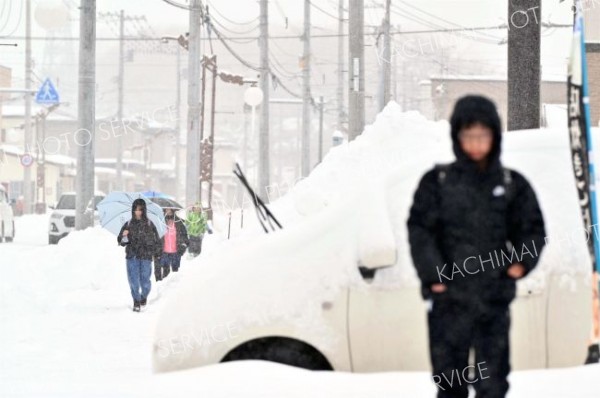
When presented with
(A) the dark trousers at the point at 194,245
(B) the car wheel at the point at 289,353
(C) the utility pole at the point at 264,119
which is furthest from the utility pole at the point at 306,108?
(B) the car wheel at the point at 289,353

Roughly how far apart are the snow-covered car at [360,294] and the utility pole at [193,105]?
17.1 meters

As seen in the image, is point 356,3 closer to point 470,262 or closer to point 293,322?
point 293,322

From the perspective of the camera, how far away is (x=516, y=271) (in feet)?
13.2

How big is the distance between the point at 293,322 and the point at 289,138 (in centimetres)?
12286

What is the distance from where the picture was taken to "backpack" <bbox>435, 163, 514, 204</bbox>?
13.2 feet

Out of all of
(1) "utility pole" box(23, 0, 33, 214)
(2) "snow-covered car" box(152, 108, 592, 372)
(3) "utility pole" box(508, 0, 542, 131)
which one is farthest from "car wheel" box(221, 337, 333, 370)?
(1) "utility pole" box(23, 0, 33, 214)

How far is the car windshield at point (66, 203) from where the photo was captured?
94.4ft

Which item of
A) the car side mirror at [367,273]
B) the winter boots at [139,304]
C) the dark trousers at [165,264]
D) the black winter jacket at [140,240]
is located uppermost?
the car side mirror at [367,273]

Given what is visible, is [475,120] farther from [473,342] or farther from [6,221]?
[6,221]

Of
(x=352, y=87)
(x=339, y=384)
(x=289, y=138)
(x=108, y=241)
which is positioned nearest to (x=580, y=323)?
(x=339, y=384)

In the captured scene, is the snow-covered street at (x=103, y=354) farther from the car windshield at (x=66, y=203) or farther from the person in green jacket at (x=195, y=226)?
the car windshield at (x=66, y=203)

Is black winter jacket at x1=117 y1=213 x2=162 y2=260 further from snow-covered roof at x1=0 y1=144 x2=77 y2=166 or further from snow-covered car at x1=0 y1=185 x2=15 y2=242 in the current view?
snow-covered roof at x1=0 y1=144 x2=77 y2=166

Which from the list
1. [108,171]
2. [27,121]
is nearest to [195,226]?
[27,121]

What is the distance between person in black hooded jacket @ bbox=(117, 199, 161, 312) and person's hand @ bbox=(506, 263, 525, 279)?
9137 millimetres
